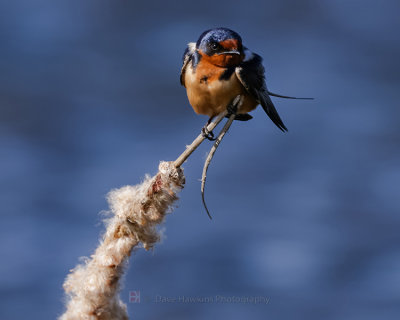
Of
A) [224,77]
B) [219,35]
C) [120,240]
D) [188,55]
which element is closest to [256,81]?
[224,77]

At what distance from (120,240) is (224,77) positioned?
912 millimetres

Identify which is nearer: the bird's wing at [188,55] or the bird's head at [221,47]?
the bird's head at [221,47]

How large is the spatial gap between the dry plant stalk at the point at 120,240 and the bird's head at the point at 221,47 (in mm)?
537

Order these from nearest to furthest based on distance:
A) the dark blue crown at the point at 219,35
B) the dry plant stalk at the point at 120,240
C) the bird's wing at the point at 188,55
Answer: the dry plant stalk at the point at 120,240 → the dark blue crown at the point at 219,35 → the bird's wing at the point at 188,55

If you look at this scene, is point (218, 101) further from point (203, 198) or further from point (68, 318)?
point (68, 318)

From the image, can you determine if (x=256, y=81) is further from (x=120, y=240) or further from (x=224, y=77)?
(x=120, y=240)

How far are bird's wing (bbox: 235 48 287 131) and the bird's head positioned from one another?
0.17 feet

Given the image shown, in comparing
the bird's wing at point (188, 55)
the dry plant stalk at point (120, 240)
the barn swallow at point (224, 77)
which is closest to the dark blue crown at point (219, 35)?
the barn swallow at point (224, 77)

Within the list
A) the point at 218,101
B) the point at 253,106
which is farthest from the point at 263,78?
the point at 218,101

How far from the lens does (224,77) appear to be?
7.25ft

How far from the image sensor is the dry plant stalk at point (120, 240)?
1.56m

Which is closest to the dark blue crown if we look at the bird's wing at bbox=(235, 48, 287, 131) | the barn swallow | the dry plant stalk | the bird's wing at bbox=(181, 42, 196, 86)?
the barn swallow

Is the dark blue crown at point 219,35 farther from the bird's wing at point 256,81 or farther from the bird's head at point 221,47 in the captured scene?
the bird's wing at point 256,81

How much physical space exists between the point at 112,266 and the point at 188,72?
1.18 meters
